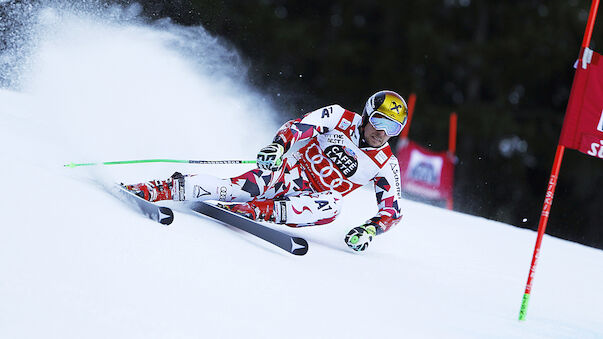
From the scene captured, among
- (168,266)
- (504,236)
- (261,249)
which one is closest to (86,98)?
(261,249)

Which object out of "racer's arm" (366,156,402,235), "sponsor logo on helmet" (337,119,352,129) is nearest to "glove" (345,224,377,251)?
"racer's arm" (366,156,402,235)

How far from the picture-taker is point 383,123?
4.07 m

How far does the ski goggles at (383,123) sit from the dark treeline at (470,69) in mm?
11744

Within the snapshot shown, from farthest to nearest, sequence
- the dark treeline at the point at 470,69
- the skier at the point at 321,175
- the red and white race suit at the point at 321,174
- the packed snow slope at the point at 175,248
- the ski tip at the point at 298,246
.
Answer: the dark treeline at the point at 470,69
the red and white race suit at the point at 321,174
the skier at the point at 321,175
the ski tip at the point at 298,246
the packed snow slope at the point at 175,248

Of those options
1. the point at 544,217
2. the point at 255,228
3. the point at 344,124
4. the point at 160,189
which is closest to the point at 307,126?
the point at 344,124

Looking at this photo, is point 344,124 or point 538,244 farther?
point 344,124

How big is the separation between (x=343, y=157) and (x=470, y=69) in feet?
47.4

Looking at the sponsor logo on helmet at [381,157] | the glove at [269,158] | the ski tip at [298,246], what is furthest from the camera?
the sponsor logo on helmet at [381,157]

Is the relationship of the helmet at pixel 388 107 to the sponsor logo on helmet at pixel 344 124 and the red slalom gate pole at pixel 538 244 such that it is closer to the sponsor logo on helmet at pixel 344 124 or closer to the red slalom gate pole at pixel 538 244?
the sponsor logo on helmet at pixel 344 124

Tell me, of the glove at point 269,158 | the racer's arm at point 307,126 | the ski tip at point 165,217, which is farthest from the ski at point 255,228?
the ski tip at point 165,217

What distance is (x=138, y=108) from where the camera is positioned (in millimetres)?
6297

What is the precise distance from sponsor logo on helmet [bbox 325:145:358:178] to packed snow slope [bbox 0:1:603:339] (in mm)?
468

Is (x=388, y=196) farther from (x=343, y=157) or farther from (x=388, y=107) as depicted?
(x=388, y=107)

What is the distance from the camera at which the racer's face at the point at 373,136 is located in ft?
13.5
